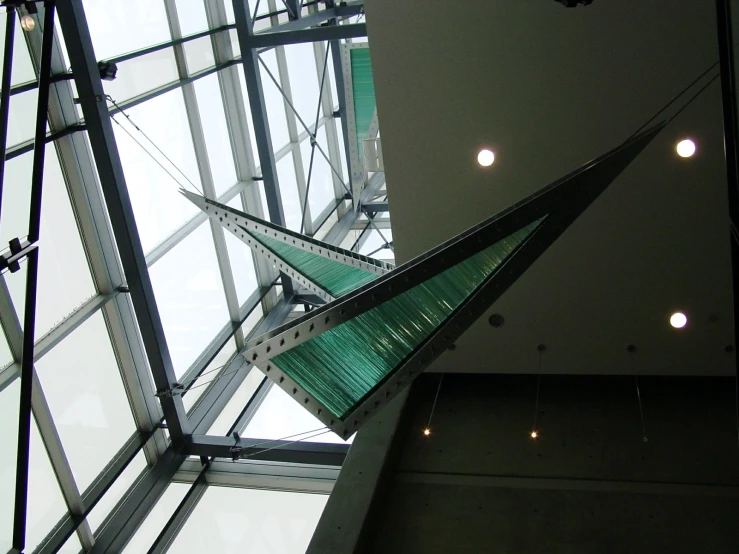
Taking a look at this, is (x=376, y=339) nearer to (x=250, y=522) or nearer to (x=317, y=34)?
(x=250, y=522)

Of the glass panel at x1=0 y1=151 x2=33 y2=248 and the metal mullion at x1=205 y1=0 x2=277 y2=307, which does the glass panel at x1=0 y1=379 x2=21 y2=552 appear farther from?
the metal mullion at x1=205 y1=0 x2=277 y2=307

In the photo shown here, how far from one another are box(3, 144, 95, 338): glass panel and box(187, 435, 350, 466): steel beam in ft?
10.2

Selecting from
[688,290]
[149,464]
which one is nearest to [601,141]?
[688,290]

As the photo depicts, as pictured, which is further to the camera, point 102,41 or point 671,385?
point 102,41

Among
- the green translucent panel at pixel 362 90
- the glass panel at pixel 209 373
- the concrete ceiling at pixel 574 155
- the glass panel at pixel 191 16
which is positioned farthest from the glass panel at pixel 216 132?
the concrete ceiling at pixel 574 155

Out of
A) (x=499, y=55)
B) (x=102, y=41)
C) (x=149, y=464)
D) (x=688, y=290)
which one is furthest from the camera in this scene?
(x=149, y=464)

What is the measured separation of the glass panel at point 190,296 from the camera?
12.9 metres

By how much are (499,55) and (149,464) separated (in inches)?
350

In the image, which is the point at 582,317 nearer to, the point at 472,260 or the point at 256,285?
the point at 472,260

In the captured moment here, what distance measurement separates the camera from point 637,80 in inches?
287

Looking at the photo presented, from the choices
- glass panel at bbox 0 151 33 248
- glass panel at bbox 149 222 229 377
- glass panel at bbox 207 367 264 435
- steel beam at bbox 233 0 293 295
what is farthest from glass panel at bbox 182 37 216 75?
glass panel at bbox 207 367 264 435

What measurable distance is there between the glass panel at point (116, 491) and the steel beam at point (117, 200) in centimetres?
75

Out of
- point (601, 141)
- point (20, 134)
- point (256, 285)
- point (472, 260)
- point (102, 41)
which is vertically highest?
point (256, 285)

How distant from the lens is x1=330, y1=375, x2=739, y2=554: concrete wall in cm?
683
